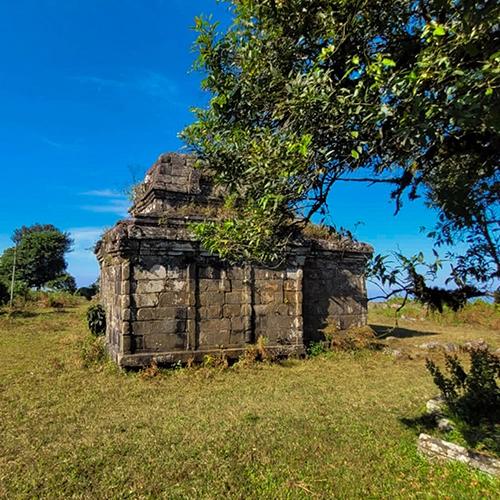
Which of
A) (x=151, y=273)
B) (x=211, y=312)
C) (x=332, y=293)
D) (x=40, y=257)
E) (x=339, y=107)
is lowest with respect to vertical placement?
(x=211, y=312)

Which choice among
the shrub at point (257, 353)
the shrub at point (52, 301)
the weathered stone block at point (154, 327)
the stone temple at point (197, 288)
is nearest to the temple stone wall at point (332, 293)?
the stone temple at point (197, 288)

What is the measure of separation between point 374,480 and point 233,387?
3839mm

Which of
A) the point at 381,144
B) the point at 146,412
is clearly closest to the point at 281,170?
the point at 381,144

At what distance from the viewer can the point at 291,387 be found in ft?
24.3

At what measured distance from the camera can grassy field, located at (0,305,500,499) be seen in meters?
3.78

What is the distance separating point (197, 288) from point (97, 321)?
12.0 ft

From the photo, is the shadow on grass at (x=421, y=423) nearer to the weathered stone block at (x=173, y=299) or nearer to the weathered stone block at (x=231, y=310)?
the weathered stone block at (x=231, y=310)

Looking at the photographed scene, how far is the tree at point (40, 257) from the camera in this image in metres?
42.7

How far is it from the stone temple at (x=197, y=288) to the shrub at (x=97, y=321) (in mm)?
1126

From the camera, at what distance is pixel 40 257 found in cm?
4406

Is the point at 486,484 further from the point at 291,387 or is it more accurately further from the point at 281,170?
the point at 291,387

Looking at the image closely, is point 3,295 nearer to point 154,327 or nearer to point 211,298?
point 154,327

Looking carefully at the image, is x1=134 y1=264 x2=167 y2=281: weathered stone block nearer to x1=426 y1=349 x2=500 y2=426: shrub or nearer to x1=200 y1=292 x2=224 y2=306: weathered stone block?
x1=200 y1=292 x2=224 y2=306: weathered stone block

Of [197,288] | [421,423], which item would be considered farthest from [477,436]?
[197,288]
